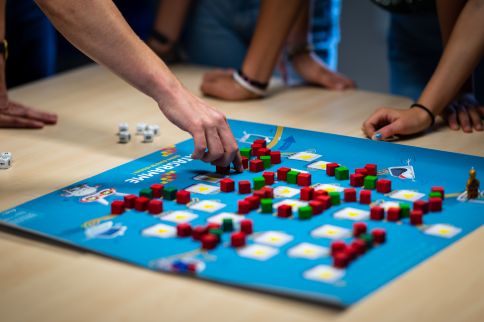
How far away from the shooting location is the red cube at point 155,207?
4.33 feet

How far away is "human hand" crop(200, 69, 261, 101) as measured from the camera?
210 cm

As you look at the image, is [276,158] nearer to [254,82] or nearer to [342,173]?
[342,173]

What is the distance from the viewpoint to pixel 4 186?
150cm

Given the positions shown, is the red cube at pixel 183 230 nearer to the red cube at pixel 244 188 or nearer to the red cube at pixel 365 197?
the red cube at pixel 244 188

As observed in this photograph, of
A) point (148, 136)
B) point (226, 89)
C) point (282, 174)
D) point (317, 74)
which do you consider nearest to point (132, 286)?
point (282, 174)

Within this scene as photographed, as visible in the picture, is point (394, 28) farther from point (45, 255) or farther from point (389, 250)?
point (45, 255)

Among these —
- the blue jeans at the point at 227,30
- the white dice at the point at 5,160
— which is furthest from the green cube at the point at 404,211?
the blue jeans at the point at 227,30

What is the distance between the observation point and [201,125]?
1.44 meters

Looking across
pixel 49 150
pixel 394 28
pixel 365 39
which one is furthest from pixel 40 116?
pixel 365 39

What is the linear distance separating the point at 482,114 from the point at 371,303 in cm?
97

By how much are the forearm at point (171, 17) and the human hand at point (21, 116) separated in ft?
2.16

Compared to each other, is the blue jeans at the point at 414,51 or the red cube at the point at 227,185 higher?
the blue jeans at the point at 414,51

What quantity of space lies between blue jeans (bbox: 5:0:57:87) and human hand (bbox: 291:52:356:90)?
2.64 ft

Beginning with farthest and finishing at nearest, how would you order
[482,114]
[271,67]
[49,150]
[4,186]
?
1. [271,67]
2. [482,114]
3. [49,150]
4. [4,186]
